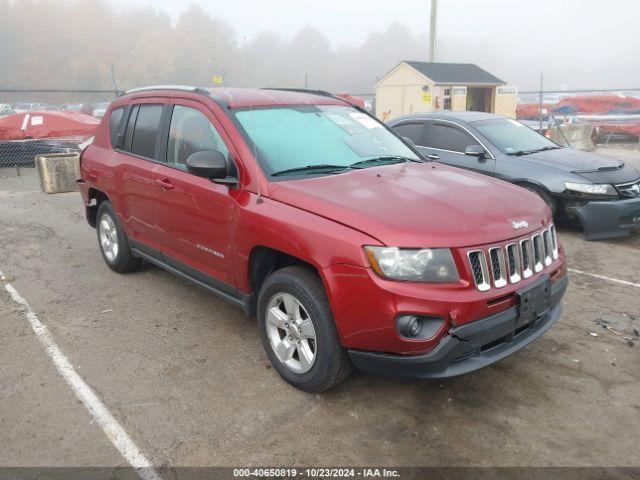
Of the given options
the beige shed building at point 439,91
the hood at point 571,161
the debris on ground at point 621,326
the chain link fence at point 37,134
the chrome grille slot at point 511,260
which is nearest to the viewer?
the chrome grille slot at point 511,260

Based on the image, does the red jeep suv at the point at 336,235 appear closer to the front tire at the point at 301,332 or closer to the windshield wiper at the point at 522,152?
the front tire at the point at 301,332

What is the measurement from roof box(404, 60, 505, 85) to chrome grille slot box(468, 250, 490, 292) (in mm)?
16246

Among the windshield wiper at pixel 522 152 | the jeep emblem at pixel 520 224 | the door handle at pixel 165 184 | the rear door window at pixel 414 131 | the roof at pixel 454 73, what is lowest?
the windshield wiper at pixel 522 152

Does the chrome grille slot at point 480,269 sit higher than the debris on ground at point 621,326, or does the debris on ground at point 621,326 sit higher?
the chrome grille slot at point 480,269

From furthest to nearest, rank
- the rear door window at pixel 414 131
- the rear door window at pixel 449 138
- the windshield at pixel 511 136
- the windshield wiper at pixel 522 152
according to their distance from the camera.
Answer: the rear door window at pixel 414 131 → the rear door window at pixel 449 138 → the windshield at pixel 511 136 → the windshield wiper at pixel 522 152

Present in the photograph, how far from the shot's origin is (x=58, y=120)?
45.8 ft

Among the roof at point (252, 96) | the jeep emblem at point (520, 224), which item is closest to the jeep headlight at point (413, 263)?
the jeep emblem at point (520, 224)

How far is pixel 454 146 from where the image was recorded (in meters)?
7.39

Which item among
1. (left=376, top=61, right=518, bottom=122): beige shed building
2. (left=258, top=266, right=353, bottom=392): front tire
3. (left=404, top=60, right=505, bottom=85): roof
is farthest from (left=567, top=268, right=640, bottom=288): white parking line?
(left=404, top=60, right=505, bottom=85): roof

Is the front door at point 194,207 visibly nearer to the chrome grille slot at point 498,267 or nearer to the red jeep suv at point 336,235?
the red jeep suv at point 336,235

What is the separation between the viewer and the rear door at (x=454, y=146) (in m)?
7.04

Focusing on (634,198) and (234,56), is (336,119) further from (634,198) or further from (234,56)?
(234,56)

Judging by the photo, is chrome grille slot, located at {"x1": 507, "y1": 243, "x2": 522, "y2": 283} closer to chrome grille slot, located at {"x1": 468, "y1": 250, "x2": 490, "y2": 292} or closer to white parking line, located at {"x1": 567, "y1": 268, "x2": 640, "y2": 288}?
chrome grille slot, located at {"x1": 468, "y1": 250, "x2": 490, "y2": 292}

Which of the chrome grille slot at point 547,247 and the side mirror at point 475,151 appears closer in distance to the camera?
the chrome grille slot at point 547,247
